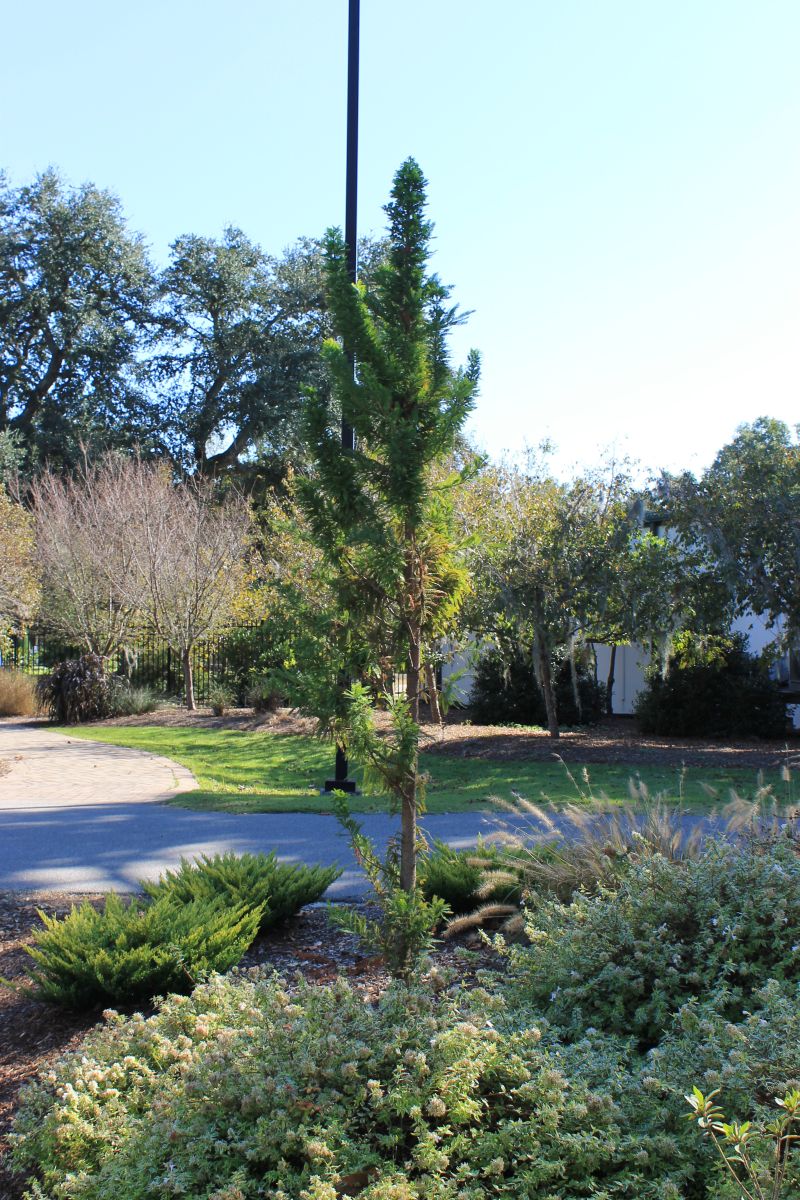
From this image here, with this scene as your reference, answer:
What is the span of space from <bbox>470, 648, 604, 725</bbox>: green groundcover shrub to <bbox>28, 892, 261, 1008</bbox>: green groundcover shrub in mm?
14494

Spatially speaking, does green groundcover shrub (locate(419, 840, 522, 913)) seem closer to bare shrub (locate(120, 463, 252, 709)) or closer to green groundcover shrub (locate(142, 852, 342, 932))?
green groundcover shrub (locate(142, 852, 342, 932))

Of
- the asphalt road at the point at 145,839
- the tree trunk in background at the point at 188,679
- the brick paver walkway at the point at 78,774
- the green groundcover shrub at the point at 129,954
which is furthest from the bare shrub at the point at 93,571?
the green groundcover shrub at the point at 129,954

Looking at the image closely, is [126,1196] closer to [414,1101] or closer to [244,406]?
[414,1101]

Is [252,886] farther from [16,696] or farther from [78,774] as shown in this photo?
[16,696]

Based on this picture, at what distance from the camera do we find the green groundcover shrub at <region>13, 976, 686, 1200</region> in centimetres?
278

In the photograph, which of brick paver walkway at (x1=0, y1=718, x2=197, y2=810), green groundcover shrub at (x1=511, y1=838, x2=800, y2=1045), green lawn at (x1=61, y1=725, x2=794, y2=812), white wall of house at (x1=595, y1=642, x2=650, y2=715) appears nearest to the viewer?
green groundcover shrub at (x1=511, y1=838, x2=800, y2=1045)

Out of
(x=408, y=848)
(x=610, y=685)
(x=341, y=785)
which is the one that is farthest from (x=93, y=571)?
(x=408, y=848)

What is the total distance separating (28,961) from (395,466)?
10.8ft

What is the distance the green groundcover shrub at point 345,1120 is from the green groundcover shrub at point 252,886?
74.7 inches

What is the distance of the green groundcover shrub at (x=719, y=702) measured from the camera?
17266 millimetres

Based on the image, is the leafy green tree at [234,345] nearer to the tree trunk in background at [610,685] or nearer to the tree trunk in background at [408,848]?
the tree trunk in background at [610,685]

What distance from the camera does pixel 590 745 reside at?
14.9 m

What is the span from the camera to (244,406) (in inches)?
1387

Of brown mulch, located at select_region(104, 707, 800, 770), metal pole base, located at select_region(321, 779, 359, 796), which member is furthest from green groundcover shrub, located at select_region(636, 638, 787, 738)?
metal pole base, located at select_region(321, 779, 359, 796)
